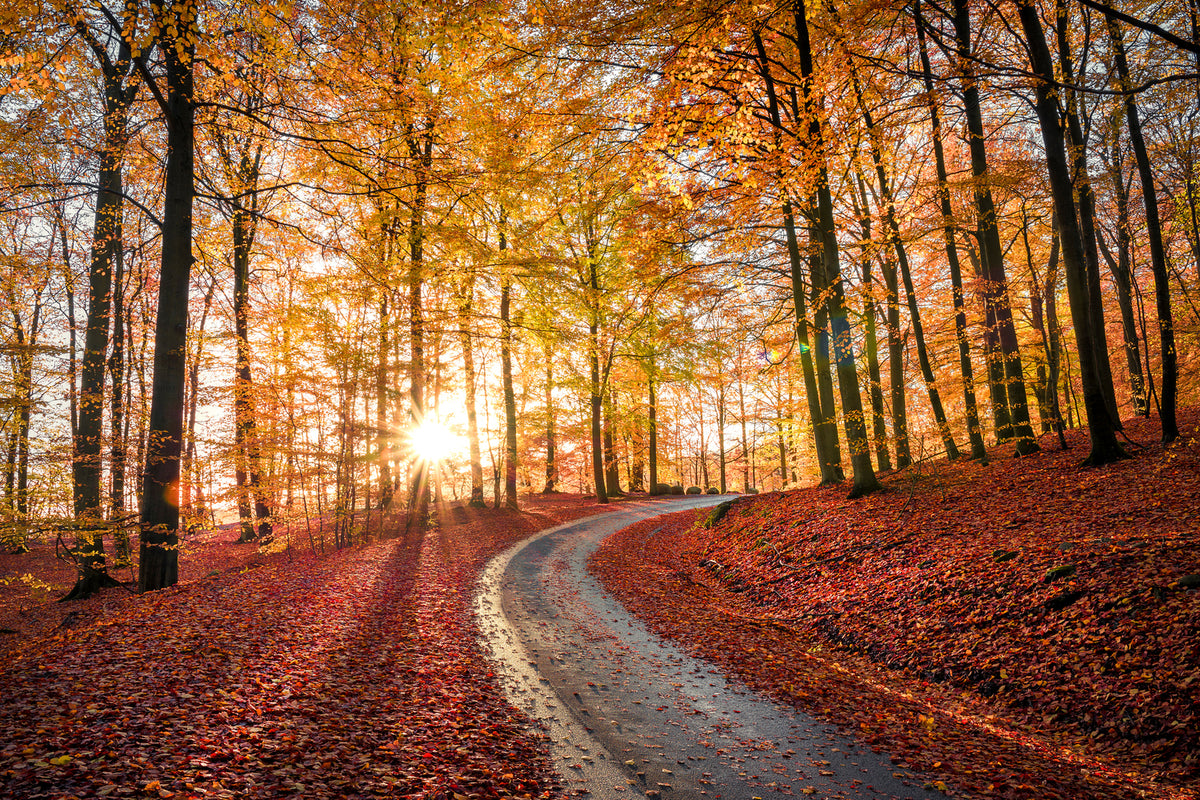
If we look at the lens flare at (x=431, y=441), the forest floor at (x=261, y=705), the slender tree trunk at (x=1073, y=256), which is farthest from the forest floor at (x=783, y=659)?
the lens flare at (x=431, y=441)

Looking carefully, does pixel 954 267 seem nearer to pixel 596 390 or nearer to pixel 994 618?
pixel 994 618

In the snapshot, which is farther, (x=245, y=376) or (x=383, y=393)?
(x=245, y=376)

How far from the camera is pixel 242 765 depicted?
339 cm

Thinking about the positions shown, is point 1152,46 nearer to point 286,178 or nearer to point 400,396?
point 400,396

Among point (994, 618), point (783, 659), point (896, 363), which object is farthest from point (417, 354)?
point (896, 363)

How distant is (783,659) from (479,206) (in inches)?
401

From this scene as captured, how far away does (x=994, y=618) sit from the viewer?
598cm

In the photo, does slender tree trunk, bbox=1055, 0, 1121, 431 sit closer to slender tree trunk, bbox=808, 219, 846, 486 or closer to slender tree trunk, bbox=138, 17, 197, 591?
slender tree trunk, bbox=808, 219, 846, 486

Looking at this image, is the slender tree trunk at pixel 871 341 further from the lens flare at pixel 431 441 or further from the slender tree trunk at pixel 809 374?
the lens flare at pixel 431 441

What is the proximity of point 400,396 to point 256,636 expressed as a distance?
7957 mm

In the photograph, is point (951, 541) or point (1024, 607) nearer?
point (1024, 607)

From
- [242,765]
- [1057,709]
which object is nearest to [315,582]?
[242,765]

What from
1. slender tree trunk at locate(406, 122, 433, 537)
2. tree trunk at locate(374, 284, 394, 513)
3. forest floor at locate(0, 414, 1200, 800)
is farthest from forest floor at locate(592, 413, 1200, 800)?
slender tree trunk at locate(406, 122, 433, 537)

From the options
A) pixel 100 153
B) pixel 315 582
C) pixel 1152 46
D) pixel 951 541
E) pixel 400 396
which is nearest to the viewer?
pixel 951 541
